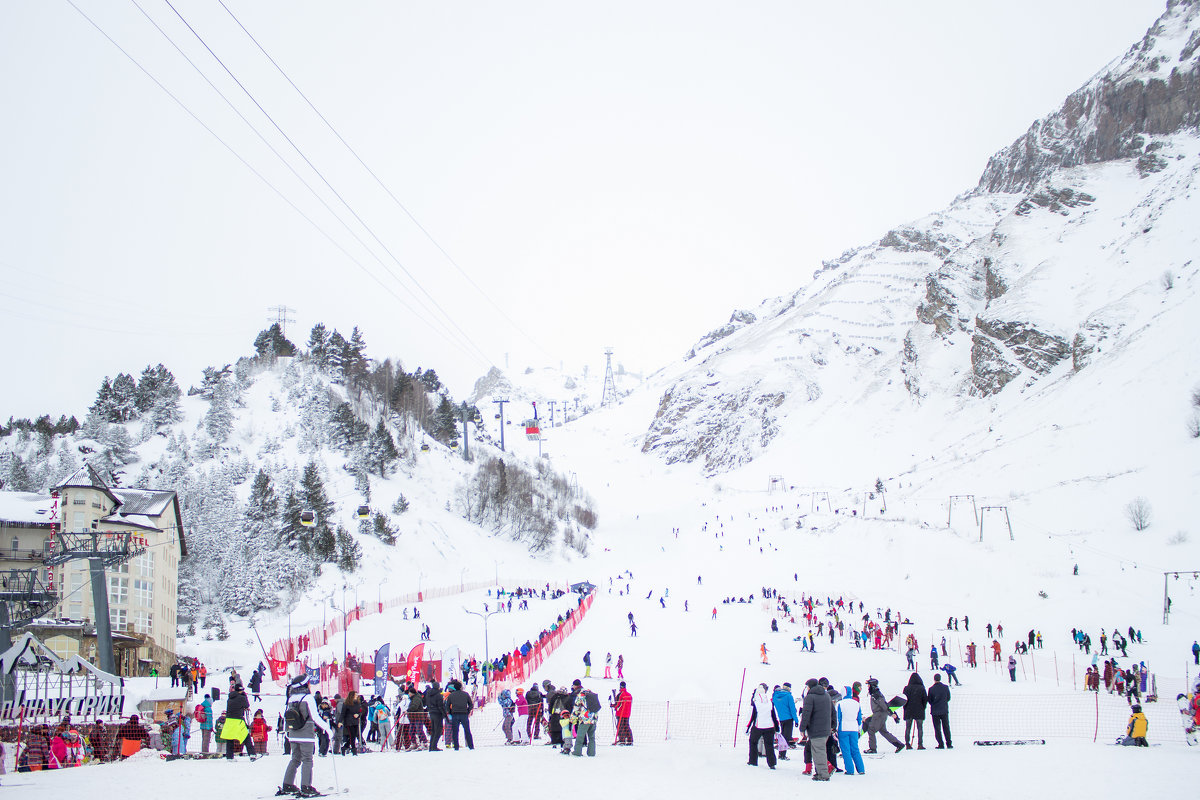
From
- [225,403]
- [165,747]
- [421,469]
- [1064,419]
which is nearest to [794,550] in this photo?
[1064,419]

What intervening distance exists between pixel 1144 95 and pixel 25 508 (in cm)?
15534

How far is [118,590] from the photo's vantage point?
37938 millimetres

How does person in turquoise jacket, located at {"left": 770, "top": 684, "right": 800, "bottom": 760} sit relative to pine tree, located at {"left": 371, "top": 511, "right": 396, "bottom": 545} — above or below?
below

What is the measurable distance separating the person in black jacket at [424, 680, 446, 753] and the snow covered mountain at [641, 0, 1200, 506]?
52732 mm

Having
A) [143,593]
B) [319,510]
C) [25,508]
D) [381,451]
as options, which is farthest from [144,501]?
[381,451]

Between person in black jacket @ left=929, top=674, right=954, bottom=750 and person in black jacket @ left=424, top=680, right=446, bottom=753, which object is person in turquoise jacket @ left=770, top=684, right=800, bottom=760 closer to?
person in black jacket @ left=929, top=674, right=954, bottom=750

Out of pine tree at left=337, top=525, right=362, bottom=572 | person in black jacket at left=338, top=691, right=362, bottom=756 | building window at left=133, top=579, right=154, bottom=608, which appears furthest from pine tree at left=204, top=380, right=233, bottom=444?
person in black jacket at left=338, top=691, right=362, bottom=756

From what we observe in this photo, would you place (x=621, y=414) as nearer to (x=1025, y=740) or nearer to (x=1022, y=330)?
(x=1022, y=330)

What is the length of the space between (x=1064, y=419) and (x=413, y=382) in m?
60.9

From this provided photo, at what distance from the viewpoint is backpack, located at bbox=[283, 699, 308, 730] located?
10.8 meters

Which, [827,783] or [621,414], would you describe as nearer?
[827,783]

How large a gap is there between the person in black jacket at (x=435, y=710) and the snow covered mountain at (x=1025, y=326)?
5273 cm

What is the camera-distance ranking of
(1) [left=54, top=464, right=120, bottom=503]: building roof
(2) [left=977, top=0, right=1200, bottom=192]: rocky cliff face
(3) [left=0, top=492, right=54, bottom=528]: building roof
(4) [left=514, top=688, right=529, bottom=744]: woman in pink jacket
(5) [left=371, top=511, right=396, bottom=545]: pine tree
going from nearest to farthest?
1. (4) [left=514, top=688, right=529, bottom=744]: woman in pink jacket
2. (3) [left=0, top=492, right=54, bottom=528]: building roof
3. (1) [left=54, top=464, right=120, bottom=503]: building roof
4. (5) [left=371, top=511, right=396, bottom=545]: pine tree
5. (2) [left=977, top=0, right=1200, bottom=192]: rocky cliff face

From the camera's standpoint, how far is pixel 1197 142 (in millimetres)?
126688
